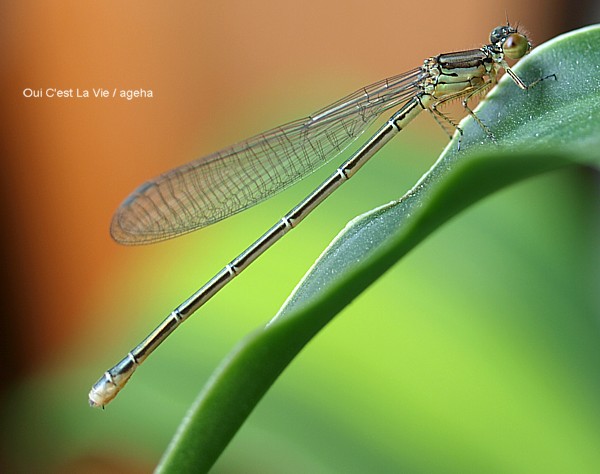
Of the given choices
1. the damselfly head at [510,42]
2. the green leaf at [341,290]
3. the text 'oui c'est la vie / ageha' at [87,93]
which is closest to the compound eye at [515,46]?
the damselfly head at [510,42]

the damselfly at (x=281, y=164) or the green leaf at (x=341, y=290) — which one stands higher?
the damselfly at (x=281, y=164)

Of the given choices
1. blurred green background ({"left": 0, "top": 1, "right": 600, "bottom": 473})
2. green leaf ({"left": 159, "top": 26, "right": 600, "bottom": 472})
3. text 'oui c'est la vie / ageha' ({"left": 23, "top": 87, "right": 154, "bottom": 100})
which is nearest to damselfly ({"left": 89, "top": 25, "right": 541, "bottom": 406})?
blurred green background ({"left": 0, "top": 1, "right": 600, "bottom": 473})

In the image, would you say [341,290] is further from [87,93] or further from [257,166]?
[87,93]

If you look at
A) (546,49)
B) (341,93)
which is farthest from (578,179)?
(546,49)

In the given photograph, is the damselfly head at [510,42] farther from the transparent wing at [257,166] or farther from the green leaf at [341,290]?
the green leaf at [341,290]

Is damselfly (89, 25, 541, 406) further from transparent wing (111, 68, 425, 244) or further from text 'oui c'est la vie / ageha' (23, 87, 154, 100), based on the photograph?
text 'oui c'est la vie / ageha' (23, 87, 154, 100)

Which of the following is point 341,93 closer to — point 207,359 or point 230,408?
point 207,359
